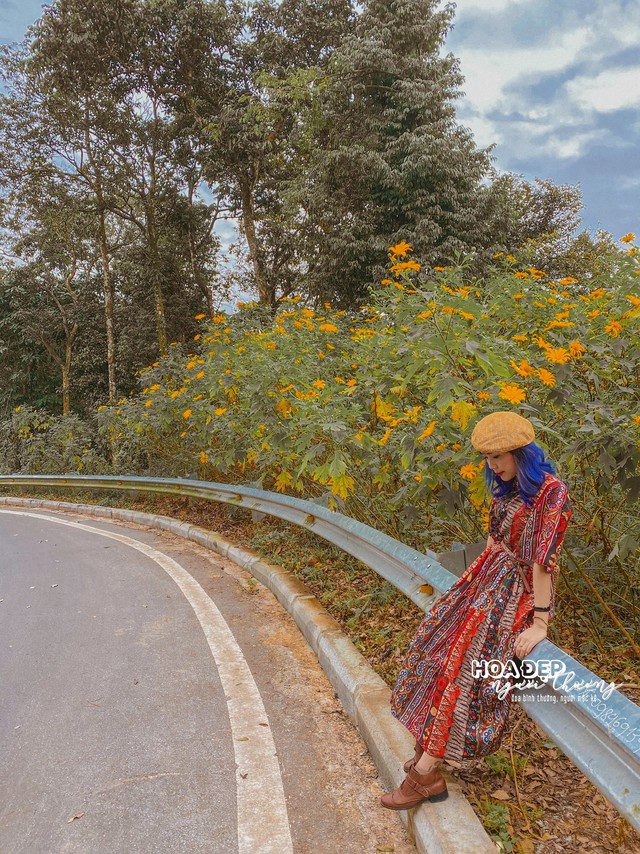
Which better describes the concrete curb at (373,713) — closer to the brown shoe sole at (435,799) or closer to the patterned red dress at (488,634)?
the brown shoe sole at (435,799)

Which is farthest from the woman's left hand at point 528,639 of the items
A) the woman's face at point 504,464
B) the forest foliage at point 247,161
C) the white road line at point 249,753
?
the forest foliage at point 247,161

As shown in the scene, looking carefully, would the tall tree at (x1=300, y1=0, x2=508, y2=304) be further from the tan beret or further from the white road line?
the tan beret

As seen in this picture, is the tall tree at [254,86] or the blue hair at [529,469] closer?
the blue hair at [529,469]

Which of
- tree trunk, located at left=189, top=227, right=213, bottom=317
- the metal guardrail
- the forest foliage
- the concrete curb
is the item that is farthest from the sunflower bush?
tree trunk, located at left=189, top=227, right=213, bottom=317

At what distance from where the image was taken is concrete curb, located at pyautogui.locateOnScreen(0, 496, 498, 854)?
7.18 feet

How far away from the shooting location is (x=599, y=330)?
3516 mm

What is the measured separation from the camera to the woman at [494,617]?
2.29 m

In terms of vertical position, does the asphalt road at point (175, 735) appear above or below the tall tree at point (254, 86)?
below

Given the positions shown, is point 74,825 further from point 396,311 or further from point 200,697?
point 396,311

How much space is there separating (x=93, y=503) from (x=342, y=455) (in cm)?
1112

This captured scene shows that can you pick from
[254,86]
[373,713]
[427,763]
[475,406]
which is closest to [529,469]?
[475,406]

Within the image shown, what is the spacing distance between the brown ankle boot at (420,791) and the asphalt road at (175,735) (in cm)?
17

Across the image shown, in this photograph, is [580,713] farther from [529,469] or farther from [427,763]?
[529,469]

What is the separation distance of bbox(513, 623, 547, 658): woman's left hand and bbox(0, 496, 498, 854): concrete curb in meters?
0.64
